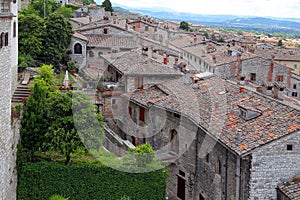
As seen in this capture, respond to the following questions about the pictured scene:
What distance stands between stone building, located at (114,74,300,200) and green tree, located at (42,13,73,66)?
1025 centimetres

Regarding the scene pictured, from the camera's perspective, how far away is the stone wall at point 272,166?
17641mm

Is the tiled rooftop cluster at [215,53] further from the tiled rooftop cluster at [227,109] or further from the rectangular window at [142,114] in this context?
the rectangular window at [142,114]

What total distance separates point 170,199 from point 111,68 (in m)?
12.4

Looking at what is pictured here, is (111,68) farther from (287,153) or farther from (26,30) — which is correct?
(287,153)

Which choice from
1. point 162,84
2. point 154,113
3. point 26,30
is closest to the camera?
point 154,113

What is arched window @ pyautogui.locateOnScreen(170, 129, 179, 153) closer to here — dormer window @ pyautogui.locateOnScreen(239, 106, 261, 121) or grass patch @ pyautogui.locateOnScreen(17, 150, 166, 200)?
grass patch @ pyautogui.locateOnScreen(17, 150, 166, 200)

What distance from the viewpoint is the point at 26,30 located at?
3634 centimetres

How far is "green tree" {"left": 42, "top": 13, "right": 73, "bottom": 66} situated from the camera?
3719 cm

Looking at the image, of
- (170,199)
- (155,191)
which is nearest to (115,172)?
(155,191)

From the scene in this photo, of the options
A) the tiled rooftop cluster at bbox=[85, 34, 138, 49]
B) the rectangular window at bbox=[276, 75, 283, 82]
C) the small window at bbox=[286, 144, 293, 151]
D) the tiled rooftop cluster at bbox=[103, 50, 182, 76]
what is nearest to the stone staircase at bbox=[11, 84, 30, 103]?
the tiled rooftop cluster at bbox=[103, 50, 182, 76]

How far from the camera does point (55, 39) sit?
38094mm

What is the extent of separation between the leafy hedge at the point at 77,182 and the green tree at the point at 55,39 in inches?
721

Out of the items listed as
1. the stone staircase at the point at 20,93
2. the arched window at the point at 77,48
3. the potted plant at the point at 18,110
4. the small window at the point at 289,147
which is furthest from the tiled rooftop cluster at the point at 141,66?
the small window at the point at 289,147

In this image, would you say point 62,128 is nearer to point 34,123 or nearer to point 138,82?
point 34,123
